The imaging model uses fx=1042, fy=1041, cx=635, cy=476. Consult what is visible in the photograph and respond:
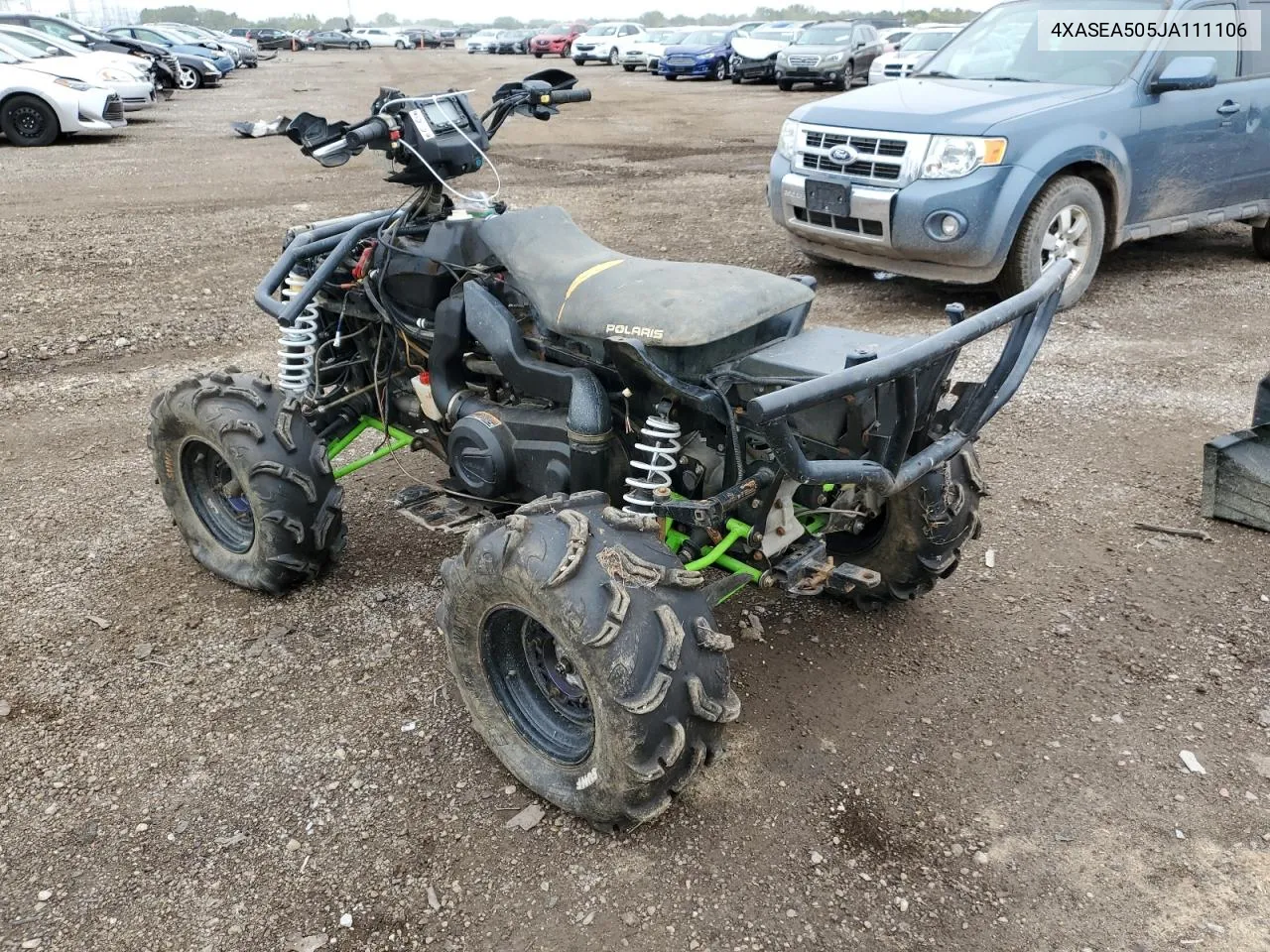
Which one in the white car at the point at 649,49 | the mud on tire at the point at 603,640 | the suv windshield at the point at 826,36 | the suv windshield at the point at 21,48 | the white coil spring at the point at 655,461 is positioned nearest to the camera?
the mud on tire at the point at 603,640

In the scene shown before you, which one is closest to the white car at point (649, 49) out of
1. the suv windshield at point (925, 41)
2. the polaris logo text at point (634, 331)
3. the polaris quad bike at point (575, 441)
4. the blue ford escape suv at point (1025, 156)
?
the suv windshield at point (925, 41)

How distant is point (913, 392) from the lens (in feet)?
8.41

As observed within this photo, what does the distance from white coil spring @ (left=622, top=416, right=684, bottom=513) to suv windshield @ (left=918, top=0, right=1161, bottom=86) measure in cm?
580

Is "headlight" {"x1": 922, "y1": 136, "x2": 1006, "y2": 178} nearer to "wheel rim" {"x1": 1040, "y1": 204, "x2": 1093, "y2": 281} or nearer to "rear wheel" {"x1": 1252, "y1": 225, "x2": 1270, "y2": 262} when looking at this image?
"wheel rim" {"x1": 1040, "y1": 204, "x2": 1093, "y2": 281}

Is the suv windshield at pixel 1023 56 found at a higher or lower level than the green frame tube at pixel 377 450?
higher

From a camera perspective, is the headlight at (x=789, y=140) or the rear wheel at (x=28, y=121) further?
the rear wheel at (x=28, y=121)

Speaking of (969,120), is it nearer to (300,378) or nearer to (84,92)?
(300,378)

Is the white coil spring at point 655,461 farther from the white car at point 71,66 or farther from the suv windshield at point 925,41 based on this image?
→ the suv windshield at point 925,41

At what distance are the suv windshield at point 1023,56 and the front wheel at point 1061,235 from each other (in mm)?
891

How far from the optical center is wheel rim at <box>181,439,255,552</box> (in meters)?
4.24

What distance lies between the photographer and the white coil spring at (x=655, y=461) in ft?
10.0

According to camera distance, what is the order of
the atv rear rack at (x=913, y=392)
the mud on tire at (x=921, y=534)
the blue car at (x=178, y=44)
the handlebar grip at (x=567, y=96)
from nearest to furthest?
1. the atv rear rack at (x=913, y=392)
2. the mud on tire at (x=921, y=534)
3. the handlebar grip at (x=567, y=96)
4. the blue car at (x=178, y=44)

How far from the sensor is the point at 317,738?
3354 mm

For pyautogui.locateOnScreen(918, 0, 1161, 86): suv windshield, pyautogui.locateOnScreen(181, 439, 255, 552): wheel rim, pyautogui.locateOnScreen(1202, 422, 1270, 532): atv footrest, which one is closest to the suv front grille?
pyautogui.locateOnScreen(918, 0, 1161, 86): suv windshield
